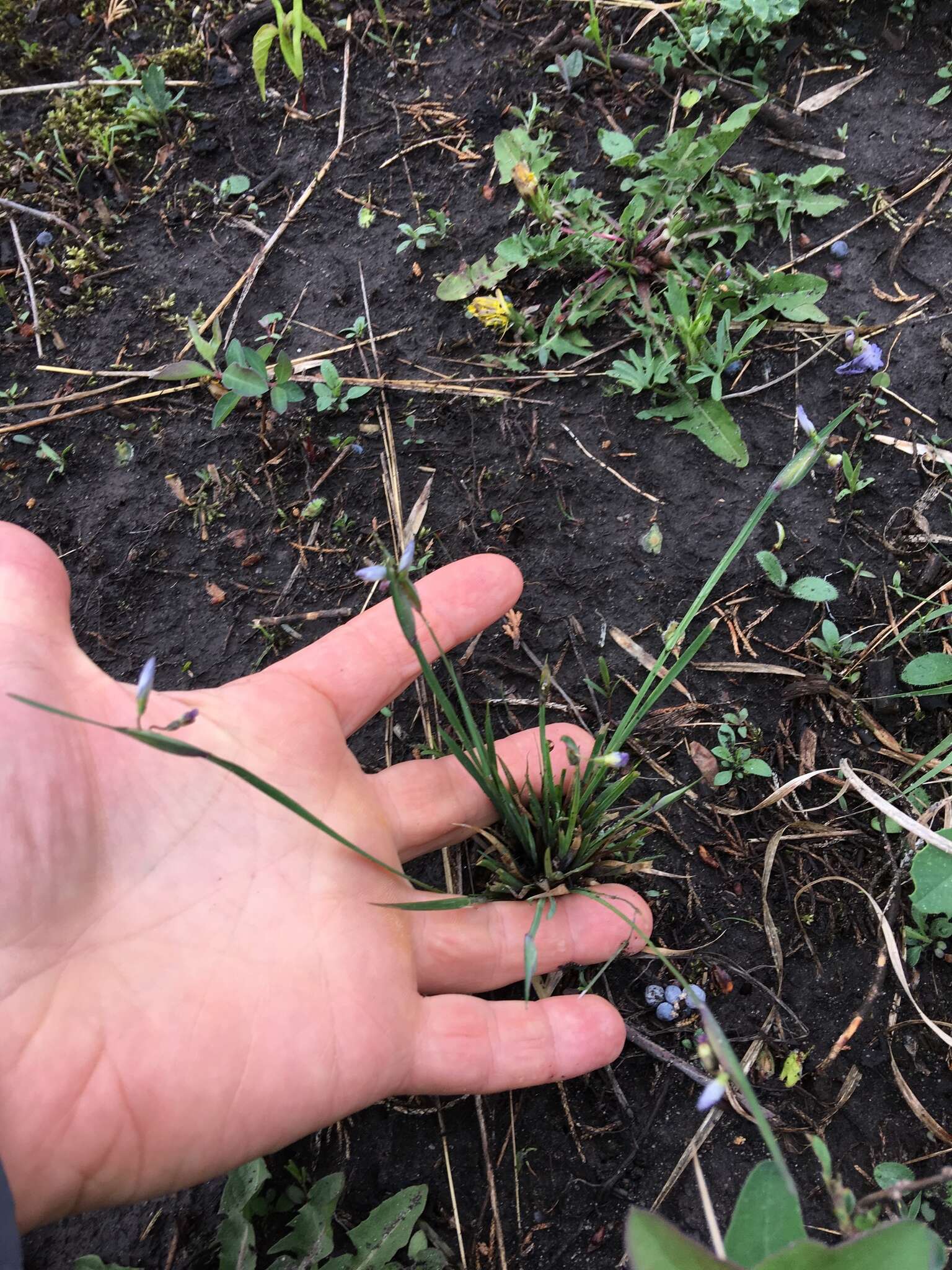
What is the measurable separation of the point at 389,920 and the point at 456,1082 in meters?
0.30

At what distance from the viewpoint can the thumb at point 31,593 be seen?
1408 millimetres

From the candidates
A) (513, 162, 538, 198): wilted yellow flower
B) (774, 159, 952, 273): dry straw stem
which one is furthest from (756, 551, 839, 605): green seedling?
(513, 162, 538, 198): wilted yellow flower

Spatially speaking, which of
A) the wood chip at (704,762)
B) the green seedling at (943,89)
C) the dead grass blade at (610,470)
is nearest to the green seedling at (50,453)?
the dead grass blade at (610,470)

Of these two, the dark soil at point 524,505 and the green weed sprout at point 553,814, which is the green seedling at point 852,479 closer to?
the dark soil at point 524,505

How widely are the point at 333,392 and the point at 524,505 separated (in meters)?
0.53

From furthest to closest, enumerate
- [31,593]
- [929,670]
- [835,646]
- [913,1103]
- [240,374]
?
[240,374] → [835,646] → [929,670] → [913,1103] → [31,593]

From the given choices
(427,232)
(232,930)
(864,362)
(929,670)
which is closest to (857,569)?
(929,670)

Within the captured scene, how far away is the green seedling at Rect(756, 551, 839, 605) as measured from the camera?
1841mm

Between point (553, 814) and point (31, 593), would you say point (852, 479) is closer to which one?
point (553, 814)

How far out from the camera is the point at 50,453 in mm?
2096

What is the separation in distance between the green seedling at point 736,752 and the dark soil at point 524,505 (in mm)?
39

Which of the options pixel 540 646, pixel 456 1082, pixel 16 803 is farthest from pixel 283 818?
pixel 540 646

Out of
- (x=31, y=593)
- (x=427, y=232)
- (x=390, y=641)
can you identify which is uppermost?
(x=427, y=232)

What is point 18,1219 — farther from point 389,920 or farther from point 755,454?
point 755,454
